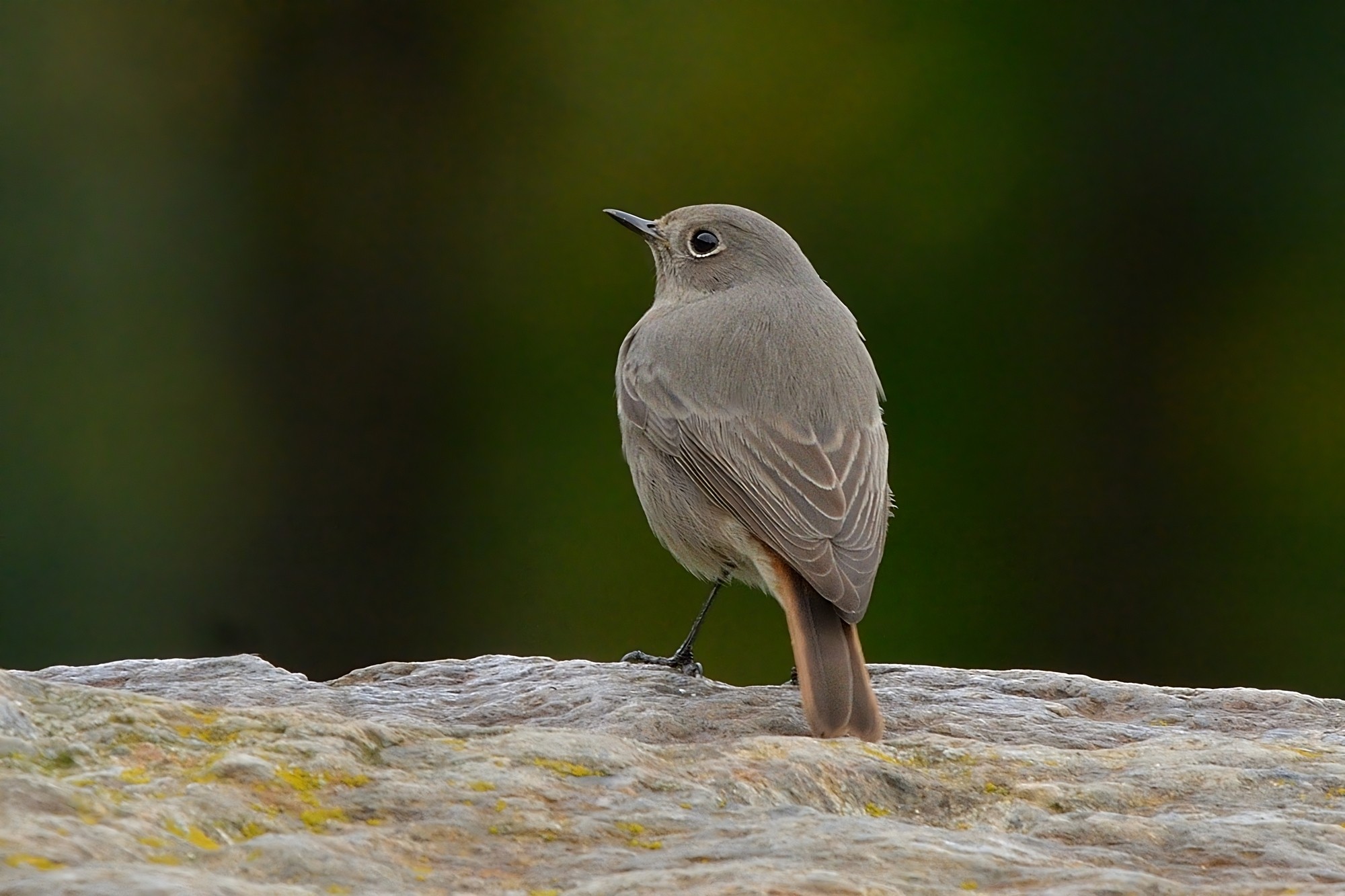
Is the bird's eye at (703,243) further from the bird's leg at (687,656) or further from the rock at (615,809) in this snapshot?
the rock at (615,809)

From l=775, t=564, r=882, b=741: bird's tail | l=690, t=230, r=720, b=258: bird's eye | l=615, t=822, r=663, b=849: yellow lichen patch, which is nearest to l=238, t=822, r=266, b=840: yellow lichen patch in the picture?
l=615, t=822, r=663, b=849: yellow lichen patch

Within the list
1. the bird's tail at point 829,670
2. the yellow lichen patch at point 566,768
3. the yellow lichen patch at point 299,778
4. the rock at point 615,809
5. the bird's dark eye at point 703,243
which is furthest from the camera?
the bird's dark eye at point 703,243

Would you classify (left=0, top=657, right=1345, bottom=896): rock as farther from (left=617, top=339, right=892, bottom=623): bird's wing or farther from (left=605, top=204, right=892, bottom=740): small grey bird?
(left=617, top=339, right=892, bottom=623): bird's wing

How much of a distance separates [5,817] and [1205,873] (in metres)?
1.75

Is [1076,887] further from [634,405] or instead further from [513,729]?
[634,405]

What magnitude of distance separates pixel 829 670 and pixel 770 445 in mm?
1157

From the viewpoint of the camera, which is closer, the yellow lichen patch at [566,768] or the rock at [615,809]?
the rock at [615,809]

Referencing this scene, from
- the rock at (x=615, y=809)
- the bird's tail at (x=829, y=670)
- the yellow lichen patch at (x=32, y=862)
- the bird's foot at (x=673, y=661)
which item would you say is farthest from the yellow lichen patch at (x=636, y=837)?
the bird's foot at (x=673, y=661)

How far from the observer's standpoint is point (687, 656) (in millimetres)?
5152

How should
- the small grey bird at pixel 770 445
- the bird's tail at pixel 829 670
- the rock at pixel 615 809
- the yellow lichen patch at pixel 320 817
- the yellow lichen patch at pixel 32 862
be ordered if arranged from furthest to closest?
the small grey bird at pixel 770 445, the bird's tail at pixel 829 670, the yellow lichen patch at pixel 320 817, the rock at pixel 615 809, the yellow lichen patch at pixel 32 862

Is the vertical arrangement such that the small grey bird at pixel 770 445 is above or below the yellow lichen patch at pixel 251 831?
above

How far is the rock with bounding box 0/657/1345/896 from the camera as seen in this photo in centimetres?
208

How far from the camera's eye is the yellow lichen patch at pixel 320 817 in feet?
7.46

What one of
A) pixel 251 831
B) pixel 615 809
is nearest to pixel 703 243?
pixel 615 809
